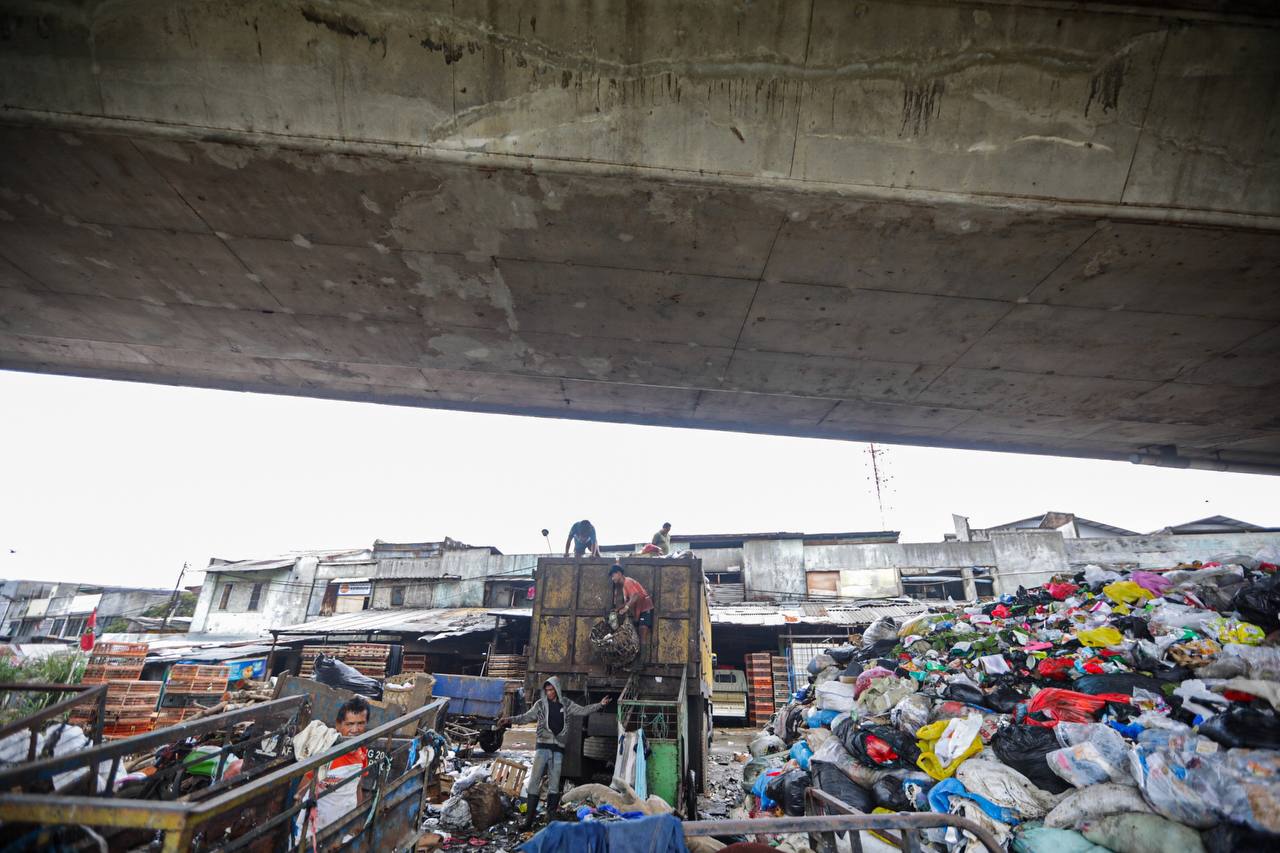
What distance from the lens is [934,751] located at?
455 centimetres

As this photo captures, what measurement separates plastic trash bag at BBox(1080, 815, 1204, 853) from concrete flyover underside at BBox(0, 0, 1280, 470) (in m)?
3.03

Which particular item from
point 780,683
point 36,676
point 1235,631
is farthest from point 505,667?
point 1235,631

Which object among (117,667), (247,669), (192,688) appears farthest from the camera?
(247,669)

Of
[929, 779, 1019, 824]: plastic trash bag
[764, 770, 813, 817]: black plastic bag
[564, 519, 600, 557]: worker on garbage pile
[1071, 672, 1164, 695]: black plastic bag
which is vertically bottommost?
[764, 770, 813, 817]: black plastic bag

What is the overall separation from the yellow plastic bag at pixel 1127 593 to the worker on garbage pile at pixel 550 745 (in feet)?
19.5

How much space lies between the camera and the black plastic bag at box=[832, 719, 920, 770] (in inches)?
189

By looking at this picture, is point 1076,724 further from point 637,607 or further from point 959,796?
point 637,607

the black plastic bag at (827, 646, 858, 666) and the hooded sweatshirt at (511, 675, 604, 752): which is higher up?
the black plastic bag at (827, 646, 858, 666)

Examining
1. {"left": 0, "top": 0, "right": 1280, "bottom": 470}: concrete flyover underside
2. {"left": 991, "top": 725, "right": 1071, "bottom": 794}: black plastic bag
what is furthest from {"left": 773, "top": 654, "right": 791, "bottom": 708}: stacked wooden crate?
{"left": 0, "top": 0, "right": 1280, "bottom": 470}: concrete flyover underside

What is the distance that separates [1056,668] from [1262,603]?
6.18ft

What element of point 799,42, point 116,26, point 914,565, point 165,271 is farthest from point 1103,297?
point 914,565

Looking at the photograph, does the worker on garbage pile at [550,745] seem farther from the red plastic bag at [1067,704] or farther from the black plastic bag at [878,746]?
the red plastic bag at [1067,704]

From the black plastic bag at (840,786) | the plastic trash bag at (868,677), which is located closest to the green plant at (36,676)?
the black plastic bag at (840,786)

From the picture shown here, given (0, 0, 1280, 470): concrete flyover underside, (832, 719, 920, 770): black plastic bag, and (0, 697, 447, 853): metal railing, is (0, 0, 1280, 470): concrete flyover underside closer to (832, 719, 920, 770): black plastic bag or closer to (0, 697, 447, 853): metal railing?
(0, 697, 447, 853): metal railing
